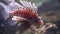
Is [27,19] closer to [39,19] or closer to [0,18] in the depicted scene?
[39,19]

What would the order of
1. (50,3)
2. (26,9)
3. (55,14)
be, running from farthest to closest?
(50,3), (55,14), (26,9)

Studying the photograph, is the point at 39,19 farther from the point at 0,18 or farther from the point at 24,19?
the point at 0,18

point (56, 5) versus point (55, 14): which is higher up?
point (56, 5)

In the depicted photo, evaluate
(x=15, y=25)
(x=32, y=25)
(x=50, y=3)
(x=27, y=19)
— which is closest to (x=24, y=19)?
(x=27, y=19)

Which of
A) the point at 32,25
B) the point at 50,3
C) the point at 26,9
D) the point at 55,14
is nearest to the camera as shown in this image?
the point at 26,9

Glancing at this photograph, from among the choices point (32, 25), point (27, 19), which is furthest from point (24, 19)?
point (32, 25)

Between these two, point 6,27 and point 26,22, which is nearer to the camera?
point 26,22

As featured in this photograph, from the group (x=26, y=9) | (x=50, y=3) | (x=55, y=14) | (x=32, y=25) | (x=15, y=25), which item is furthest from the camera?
(x=50, y=3)

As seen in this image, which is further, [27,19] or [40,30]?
[40,30]

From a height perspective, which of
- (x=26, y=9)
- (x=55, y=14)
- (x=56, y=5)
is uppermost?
(x=56, y=5)
